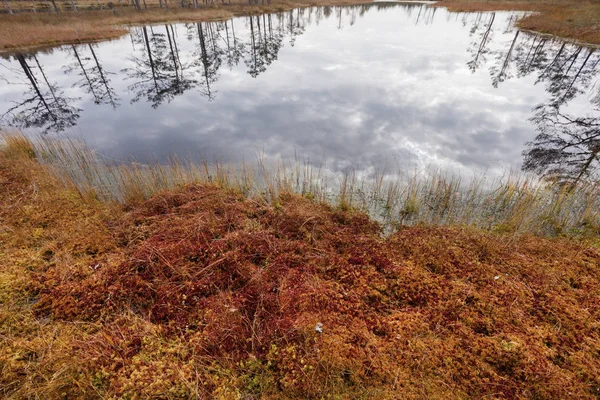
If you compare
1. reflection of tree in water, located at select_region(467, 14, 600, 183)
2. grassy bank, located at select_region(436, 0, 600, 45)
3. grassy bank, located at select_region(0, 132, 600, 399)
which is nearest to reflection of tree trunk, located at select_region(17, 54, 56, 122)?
grassy bank, located at select_region(0, 132, 600, 399)

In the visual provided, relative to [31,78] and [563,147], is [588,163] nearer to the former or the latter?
[563,147]

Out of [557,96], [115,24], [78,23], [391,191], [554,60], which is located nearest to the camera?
[391,191]

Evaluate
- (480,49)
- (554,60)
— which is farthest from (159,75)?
(554,60)

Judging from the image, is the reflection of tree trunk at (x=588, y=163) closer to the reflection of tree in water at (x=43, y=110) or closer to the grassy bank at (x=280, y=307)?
the grassy bank at (x=280, y=307)

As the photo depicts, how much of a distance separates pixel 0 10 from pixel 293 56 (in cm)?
4583

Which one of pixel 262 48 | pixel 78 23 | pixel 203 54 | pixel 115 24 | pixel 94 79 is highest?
pixel 78 23

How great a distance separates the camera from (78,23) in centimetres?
3045

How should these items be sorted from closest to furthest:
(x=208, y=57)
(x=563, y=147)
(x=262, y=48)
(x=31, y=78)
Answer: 1. (x=563, y=147)
2. (x=31, y=78)
3. (x=208, y=57)
4. (x=262, y=48)

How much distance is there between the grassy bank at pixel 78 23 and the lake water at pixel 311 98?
2.51m

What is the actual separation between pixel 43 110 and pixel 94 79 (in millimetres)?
5211

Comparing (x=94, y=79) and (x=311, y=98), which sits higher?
(x=311, y=98)

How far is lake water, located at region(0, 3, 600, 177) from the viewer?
35.1 ft

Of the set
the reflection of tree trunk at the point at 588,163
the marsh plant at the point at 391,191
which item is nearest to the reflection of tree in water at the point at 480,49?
the reflection of tree trunk at the point at 588,163

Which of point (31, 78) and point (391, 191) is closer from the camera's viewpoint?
point (391, 191)
